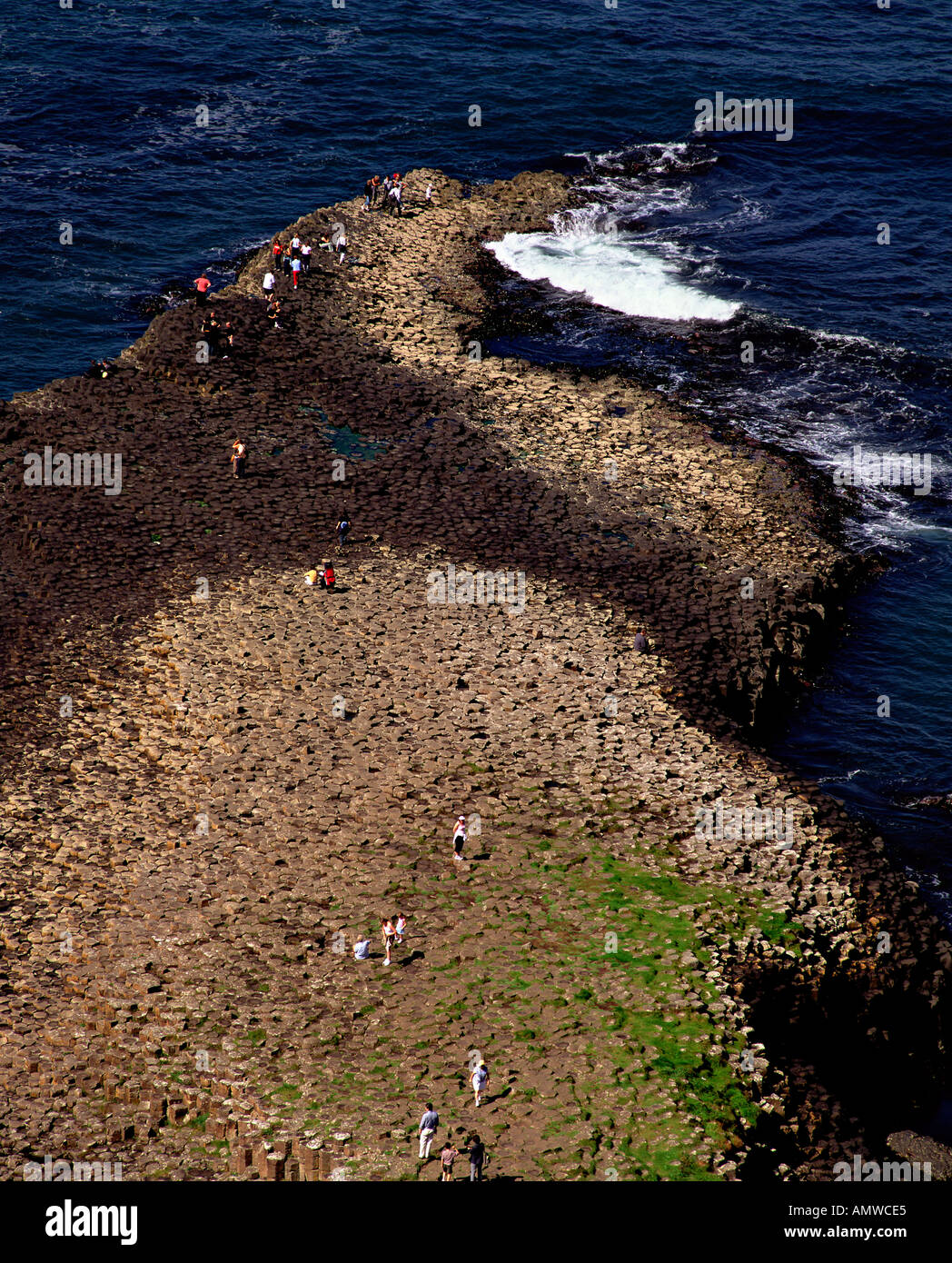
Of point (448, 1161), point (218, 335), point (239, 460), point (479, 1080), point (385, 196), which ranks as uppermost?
point (385, 196)

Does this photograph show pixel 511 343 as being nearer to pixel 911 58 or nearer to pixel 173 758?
pixel 173 758

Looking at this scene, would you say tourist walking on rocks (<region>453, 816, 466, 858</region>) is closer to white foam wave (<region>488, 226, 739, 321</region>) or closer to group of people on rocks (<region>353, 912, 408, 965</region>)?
group of people on rocks (<region>353, 912, 408, 965</region>)

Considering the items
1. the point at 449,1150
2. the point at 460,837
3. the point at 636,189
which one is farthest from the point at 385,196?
the point at 449,1150

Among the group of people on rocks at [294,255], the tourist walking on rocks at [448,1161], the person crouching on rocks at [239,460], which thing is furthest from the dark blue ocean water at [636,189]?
the tourist walking on rocks at [448,1161]

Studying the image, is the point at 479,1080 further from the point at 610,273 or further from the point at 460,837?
the point at 610,273

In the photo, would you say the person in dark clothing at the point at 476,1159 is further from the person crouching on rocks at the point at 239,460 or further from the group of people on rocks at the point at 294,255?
the group of people on rocks at the point at 294,255

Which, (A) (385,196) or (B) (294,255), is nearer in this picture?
(B) (294,255)

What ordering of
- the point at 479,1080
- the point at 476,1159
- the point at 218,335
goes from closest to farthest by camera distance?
the point at 476,1159 < the point at 479,1080 < the point at 218,335

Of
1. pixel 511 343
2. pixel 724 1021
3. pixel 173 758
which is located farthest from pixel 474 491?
pixel 724 1021
